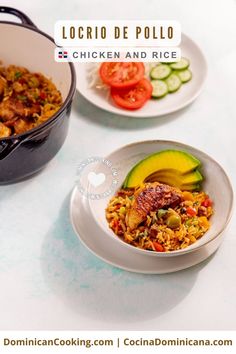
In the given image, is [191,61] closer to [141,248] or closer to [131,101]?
[131,101]

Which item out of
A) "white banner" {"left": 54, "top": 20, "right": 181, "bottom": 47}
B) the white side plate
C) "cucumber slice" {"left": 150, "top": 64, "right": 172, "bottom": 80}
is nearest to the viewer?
the white side plate

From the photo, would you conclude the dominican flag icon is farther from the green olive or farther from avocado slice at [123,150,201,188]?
the green olive
